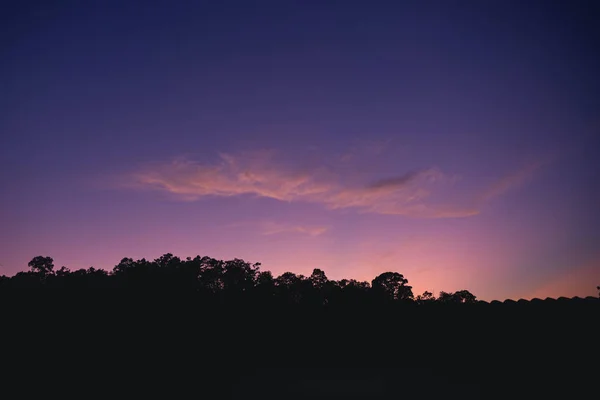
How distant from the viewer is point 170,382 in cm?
805

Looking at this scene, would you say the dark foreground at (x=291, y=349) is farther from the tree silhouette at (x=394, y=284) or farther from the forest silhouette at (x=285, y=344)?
the tree silhouette at (x=394, y=284)

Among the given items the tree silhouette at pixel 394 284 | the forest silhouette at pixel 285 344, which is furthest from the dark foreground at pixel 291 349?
the tree silhouette at pixel 394 284

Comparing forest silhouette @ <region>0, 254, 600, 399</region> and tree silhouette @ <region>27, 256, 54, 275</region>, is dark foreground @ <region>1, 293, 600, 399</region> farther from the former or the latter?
tree silhouette @ <region>27, 256, 54, 275</region>

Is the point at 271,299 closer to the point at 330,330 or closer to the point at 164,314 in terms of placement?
the point at 330,330

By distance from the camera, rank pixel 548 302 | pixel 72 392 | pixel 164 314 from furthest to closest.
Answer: pixel 548 302 → pixel 164 314 → pixel 72 392

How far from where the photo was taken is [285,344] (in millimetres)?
9008

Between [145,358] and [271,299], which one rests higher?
[271,299]

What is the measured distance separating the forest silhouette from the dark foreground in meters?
0.02

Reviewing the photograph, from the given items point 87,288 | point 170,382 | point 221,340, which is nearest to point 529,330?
point 221,340

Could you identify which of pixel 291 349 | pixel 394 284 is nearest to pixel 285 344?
pixel 291 349

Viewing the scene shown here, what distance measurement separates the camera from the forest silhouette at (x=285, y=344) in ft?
25.8

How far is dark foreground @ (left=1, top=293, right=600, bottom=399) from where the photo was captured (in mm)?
7781

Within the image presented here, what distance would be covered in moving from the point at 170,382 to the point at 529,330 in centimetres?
891

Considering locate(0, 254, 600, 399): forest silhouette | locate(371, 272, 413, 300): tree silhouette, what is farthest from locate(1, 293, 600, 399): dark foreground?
locate(371, 272, 413, 300): tree silhouette
